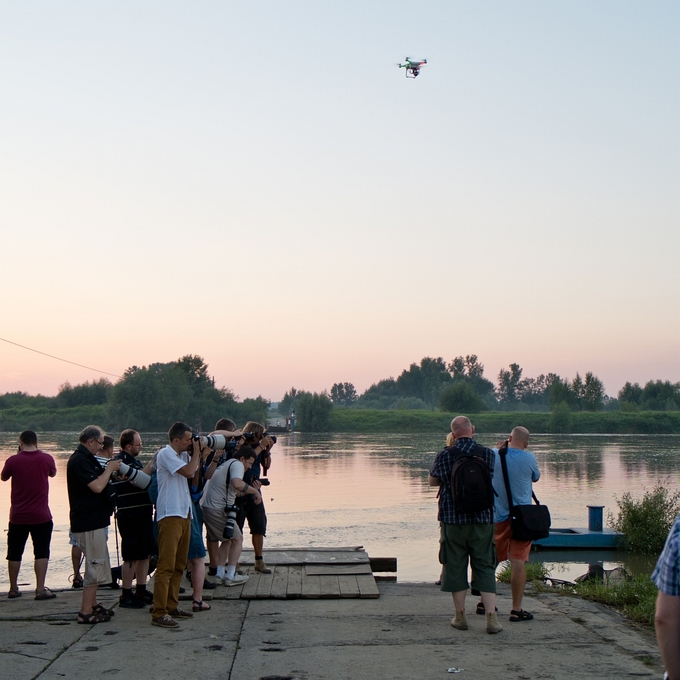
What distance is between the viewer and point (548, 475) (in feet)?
111

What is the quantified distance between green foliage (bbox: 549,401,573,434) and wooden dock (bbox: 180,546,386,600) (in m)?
86.2

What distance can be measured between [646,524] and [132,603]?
11.3m

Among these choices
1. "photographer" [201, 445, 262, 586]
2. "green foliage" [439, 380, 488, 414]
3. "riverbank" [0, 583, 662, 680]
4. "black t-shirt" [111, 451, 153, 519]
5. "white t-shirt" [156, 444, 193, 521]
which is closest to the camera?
"riverbank" [0, 583, 662, 680]

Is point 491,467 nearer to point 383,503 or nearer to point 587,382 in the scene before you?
point 383,503

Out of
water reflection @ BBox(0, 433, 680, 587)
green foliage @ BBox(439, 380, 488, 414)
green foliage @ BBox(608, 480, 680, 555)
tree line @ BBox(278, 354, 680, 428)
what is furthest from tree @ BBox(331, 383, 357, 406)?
green foliage @ BBox(608, 480, 680, 555)

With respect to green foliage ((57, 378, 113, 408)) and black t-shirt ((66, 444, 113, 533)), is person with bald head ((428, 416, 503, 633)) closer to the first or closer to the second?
black t-shirt ((66, 444, 113, 533))

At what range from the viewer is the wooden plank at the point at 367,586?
776 centimetres

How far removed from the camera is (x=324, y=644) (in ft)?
19.4

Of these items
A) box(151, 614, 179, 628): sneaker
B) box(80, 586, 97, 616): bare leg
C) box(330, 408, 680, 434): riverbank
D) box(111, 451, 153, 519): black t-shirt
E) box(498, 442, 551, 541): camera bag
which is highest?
box(111, 451, 153, 519): black t-shirt

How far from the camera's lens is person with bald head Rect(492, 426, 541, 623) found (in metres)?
6.79

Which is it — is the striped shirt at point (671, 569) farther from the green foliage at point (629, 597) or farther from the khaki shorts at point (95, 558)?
the khaki shorts at point (95, 558)

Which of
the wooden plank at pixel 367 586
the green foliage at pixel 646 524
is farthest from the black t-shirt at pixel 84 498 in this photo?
the green foliage at pixel 646 524

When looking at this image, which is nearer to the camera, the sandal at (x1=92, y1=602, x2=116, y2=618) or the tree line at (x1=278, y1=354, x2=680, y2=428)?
the sandal at (x1=92, y1=602, x2=116, y2=618)

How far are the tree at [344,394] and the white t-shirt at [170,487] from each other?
613 ft
